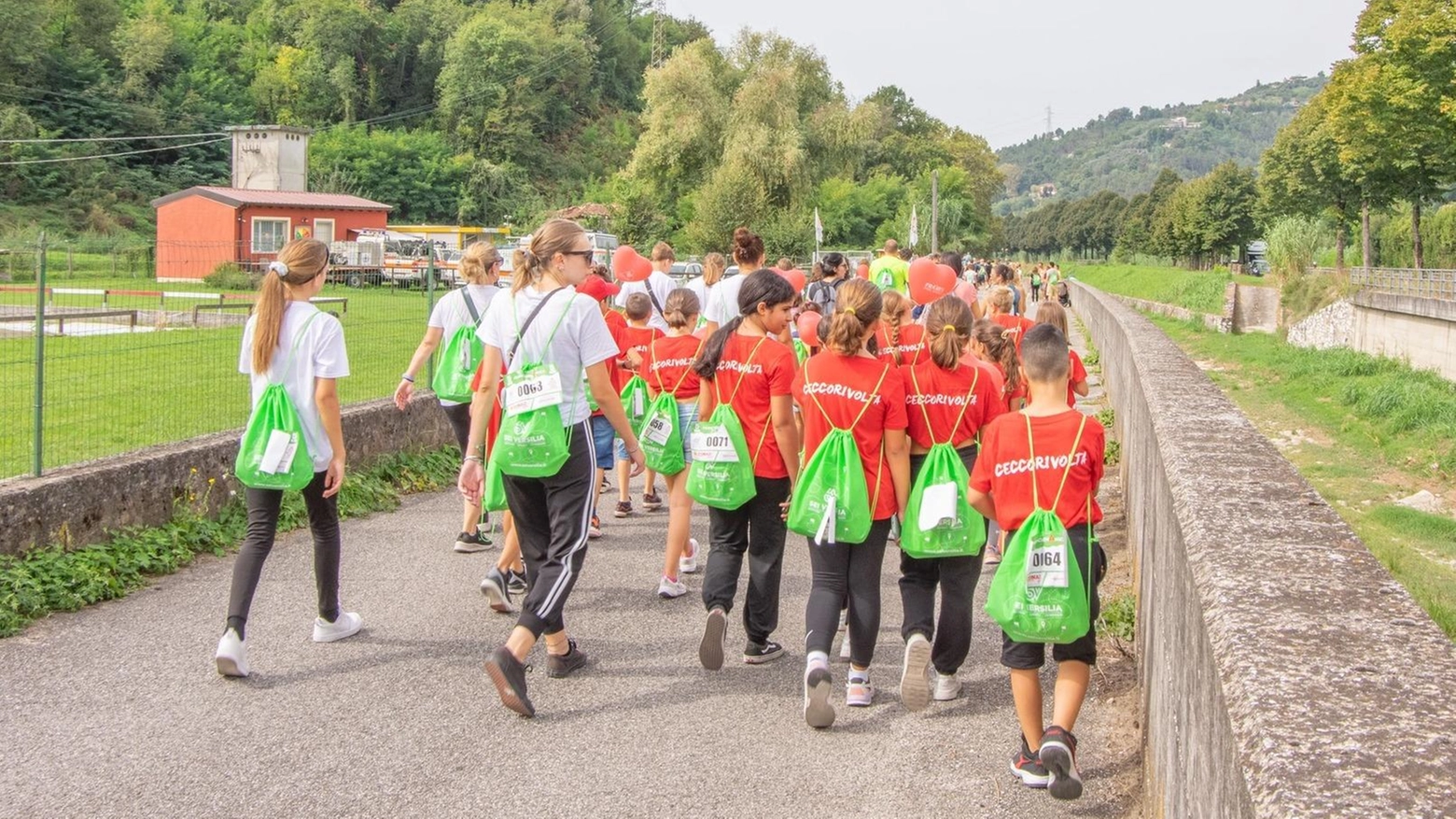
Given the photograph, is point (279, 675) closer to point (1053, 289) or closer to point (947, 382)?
point (947, 382)

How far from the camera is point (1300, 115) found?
7488cm

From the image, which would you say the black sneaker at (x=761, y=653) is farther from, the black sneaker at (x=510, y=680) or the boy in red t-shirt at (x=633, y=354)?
the boy in red t-shirt at (x=633, y=354)

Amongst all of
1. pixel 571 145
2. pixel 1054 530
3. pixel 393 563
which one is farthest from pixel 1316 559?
pixel 571 145

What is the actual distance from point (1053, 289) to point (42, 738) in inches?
1426

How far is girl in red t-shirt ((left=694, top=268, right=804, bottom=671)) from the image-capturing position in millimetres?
6480

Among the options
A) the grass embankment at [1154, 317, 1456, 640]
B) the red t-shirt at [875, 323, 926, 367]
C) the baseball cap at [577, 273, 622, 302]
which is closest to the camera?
the red t-shirt at [875, 323, 926, 367]

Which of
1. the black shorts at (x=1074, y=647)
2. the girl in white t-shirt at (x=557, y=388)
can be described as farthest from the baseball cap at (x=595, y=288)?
the black shorts at (x=1074, y=647)

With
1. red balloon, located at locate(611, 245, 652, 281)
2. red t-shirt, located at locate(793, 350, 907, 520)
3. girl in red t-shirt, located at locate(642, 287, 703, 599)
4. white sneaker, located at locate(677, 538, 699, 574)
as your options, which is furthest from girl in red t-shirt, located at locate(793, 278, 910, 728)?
red balloon, located at locate(611, 245, 652, 281)

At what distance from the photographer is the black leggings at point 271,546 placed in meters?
6.27

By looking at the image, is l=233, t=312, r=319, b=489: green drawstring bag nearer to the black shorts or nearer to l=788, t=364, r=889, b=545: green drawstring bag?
l=788, t=364, r=889, b=545: green drawstring bag

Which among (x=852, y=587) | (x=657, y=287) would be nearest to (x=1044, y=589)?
(x=852, y=587)

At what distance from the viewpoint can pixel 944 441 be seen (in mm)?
6059

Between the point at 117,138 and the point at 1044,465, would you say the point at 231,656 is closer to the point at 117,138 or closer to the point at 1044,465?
the point at 1044,465

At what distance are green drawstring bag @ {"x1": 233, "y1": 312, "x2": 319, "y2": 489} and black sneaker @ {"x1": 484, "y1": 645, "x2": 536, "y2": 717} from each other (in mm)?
1367
